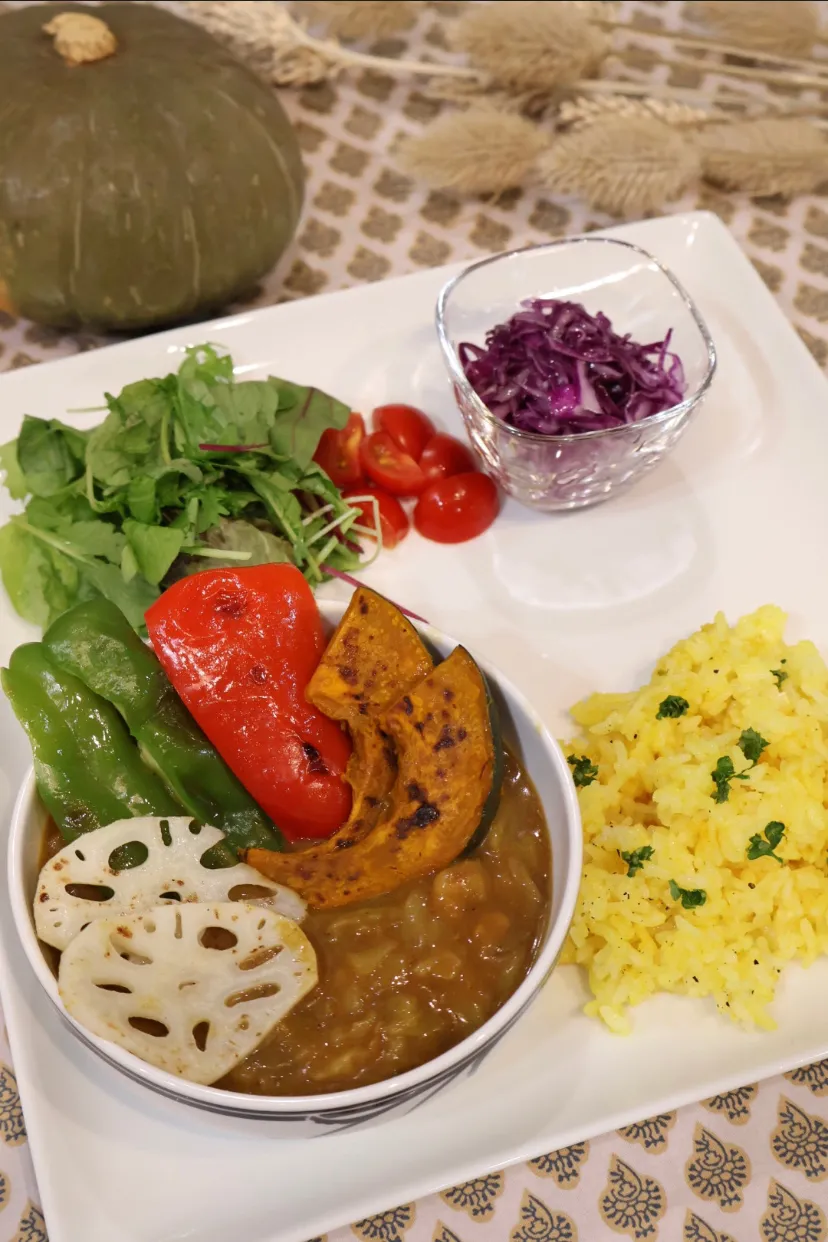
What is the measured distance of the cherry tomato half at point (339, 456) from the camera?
2.52 metres

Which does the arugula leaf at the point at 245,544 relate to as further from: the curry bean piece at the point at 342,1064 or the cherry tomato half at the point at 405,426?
the curry bean piece at the point at 342,1064

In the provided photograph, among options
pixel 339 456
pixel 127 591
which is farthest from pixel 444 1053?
pixel 339 456

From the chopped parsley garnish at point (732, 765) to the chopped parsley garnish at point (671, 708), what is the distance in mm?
120

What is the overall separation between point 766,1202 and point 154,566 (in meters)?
1.59

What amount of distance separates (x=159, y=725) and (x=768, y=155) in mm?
2506

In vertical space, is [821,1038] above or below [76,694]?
below

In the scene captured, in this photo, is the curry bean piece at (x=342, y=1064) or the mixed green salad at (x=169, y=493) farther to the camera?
the mixed green salad at (x=169, y=493)

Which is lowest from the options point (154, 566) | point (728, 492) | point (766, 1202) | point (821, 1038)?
point (766, 1202)

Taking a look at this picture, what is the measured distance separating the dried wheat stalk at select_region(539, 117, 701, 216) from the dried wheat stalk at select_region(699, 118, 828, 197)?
0.53 ft

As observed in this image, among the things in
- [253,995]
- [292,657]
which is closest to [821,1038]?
[253,995]

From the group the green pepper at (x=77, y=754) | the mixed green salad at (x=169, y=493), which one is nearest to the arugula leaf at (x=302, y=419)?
the mixed green salad at (x=169, y=493)

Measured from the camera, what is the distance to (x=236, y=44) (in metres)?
3.47

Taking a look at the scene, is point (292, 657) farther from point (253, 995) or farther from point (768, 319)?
point (768, 319)

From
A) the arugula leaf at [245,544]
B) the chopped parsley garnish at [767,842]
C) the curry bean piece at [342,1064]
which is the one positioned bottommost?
the curry bean piece at [342,1064]
